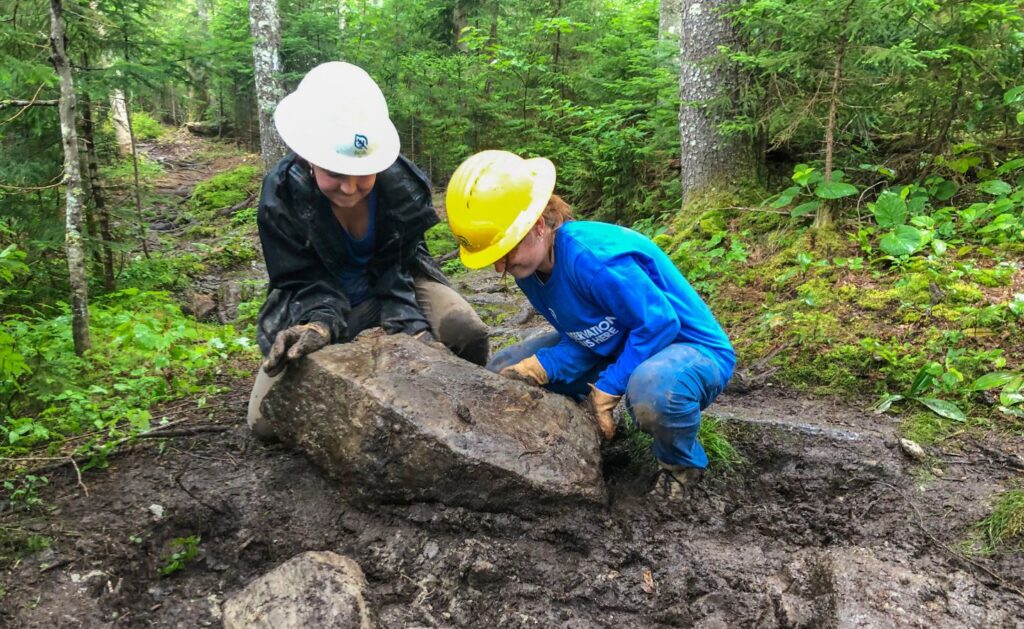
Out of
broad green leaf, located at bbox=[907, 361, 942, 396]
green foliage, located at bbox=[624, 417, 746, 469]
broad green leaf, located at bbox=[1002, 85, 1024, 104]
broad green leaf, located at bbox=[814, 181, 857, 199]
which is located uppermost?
broad green leaf, located at bbox=[1002, 85, 1024, 104]

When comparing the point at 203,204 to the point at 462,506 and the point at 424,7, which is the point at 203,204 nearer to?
the point at 424,7

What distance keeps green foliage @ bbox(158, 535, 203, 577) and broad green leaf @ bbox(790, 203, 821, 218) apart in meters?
4.45

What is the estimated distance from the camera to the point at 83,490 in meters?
2.53

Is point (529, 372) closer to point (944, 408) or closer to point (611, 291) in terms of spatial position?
point (611, 291)

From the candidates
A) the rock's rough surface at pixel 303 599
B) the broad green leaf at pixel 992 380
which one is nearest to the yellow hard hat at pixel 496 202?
the rock's rough surface at pixel 303 599

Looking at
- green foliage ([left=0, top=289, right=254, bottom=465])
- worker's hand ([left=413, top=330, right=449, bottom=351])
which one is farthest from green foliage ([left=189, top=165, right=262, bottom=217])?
worker's hand ([left=413, top=330, right=449, bottom=351])

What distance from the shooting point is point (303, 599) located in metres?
1.90

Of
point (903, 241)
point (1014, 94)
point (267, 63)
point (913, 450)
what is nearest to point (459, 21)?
point (267, 63)

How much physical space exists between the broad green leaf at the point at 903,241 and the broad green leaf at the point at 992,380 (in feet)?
4.06

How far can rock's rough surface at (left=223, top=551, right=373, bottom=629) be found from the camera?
73.2 inches

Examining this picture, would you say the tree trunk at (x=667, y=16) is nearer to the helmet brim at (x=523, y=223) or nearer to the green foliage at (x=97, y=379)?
the helmet brim at (x=523, y=223)

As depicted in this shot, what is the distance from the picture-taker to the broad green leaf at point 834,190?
4480mm

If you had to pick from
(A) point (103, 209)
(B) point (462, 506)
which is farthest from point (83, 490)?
(A) point (103, 209)

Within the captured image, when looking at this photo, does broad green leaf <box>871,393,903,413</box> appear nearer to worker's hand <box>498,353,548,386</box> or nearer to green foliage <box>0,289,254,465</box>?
worker's hand <box>498,353,548,386</box>
